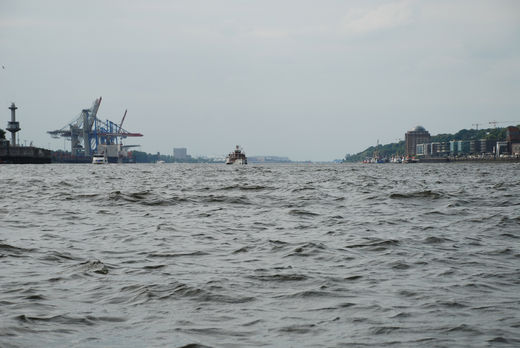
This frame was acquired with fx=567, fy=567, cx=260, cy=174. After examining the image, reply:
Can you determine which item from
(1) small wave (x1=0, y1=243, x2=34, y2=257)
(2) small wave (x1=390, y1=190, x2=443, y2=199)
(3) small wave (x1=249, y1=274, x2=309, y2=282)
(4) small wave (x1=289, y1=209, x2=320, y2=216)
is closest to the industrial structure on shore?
(2) small wave (x1=390, y1=190, x2=443, y2=199)

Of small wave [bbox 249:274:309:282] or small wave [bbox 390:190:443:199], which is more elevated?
small wave [bbox 390:190:443:199]

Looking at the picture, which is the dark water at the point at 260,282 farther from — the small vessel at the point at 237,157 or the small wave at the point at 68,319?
the small vessel at the point at 237,157

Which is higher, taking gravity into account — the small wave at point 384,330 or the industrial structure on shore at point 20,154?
the industrial structure on shore at point 20,154

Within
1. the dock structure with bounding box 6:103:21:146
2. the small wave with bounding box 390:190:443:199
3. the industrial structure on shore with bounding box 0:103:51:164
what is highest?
the dock structure with bounding box 6:103:21:146

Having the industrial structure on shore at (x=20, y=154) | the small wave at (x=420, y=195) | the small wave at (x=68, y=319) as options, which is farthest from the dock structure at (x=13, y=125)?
the small wave at (x=68, y=319)

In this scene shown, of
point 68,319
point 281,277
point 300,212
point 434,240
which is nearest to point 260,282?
point 281,277

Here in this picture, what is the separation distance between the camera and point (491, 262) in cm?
1065

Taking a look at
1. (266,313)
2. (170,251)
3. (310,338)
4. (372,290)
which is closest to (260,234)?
(170,251)

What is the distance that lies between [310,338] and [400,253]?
593 cm

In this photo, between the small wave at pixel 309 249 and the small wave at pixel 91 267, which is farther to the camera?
the small wave at pixel 309 249

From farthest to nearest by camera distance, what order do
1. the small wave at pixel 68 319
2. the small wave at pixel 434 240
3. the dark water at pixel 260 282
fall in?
the small wave at pixel 434 240 → the small wave at pixel 68 319 → the dark water at pixel 260 282

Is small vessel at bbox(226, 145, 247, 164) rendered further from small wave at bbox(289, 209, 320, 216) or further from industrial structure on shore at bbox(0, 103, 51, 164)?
small wave at bbox(289, 209, 320, 216)

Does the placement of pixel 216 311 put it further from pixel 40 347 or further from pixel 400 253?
pixel 400 253

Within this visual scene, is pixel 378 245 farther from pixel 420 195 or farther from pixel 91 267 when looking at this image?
pixel 420 195
